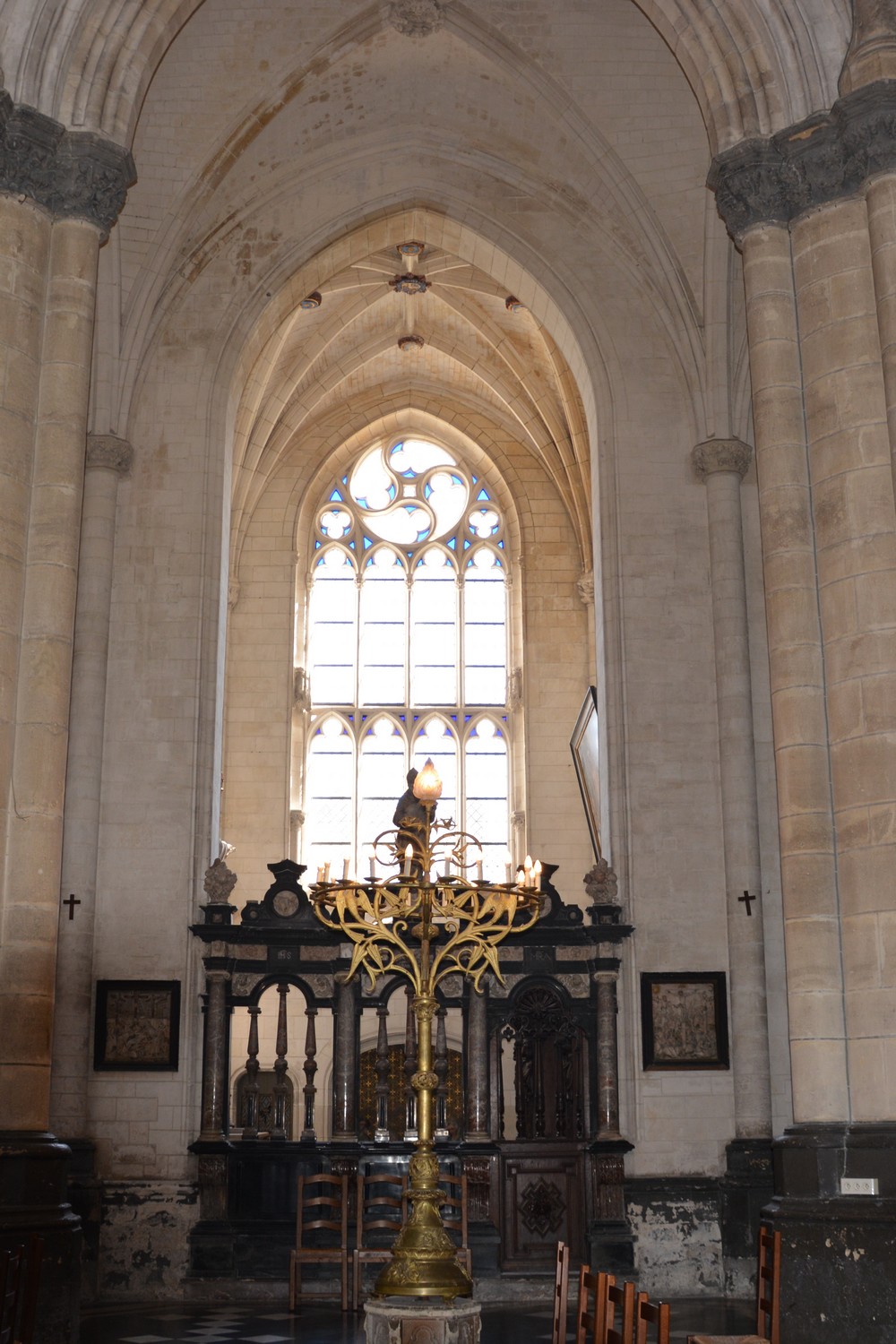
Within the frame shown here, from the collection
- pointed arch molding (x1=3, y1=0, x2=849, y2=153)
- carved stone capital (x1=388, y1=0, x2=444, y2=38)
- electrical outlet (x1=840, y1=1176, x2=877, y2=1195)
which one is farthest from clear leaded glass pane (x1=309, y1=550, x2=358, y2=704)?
electrical outlet (x1=840, y1=1176, x2=877, y2=1195)

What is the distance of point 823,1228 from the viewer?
9.08 metres

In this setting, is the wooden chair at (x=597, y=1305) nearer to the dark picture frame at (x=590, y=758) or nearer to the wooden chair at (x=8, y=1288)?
the wooden chair at (x=8, y=1288)

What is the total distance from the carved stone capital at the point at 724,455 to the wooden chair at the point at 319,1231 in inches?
327

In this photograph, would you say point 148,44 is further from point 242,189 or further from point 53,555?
point 242,189

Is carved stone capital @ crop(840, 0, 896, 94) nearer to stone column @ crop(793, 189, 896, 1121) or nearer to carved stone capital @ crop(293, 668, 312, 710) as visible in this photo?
stone column @ crop(793, 189, 896, 1121)

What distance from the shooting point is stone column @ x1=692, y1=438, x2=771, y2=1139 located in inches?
575

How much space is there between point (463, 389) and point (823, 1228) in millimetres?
18077

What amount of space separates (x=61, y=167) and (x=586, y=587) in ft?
45.9

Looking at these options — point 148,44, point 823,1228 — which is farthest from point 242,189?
point 823,1228

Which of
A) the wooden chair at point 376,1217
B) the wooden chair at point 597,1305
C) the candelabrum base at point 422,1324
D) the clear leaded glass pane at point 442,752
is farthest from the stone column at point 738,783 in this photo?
the clear leaded glass pane at point 442,752

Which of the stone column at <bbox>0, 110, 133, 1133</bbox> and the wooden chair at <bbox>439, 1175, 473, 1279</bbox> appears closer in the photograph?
the stone column at <bbox>0, 110, 133, 1133</bbox>

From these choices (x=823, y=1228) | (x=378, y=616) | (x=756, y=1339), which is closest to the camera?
(x=756, y=1339)

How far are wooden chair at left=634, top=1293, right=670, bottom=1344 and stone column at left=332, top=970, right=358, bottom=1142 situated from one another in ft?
29.3

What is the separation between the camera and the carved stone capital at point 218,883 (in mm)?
15117
